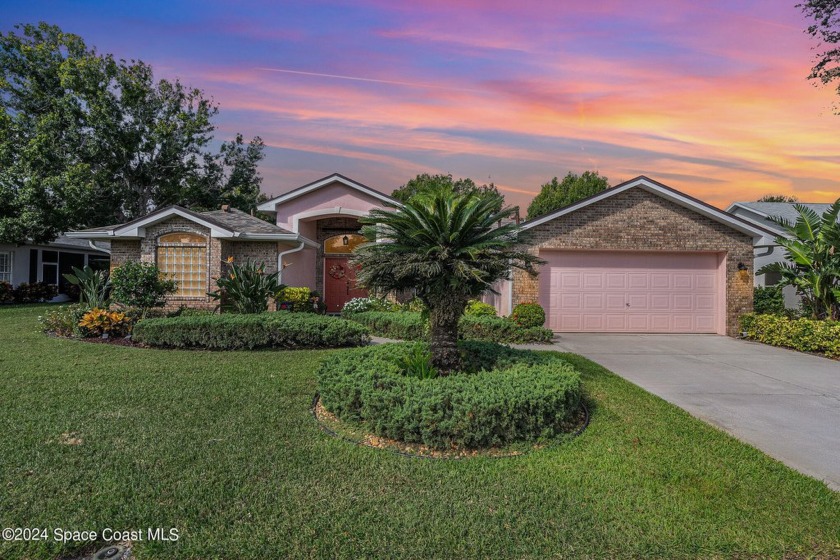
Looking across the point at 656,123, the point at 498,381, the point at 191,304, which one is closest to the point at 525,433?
the point at 498,381

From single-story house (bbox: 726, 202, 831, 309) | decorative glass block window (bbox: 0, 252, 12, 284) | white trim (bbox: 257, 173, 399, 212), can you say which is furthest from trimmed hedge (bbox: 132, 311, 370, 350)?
decorative glass block window (bbox: 0, 252, 12, 284)

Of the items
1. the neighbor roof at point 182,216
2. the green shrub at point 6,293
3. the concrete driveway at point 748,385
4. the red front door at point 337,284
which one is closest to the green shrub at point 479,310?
the concrete driveway at point 748,385

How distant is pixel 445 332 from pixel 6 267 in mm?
24386

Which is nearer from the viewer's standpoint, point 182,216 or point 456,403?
point 456,403

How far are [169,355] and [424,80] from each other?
24.2 feet

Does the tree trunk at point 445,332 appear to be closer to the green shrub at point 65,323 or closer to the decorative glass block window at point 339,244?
the green shrub at point 65,323

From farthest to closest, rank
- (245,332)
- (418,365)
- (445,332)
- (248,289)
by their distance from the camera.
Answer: (248,289), (245,332), (445,332), (418,365)

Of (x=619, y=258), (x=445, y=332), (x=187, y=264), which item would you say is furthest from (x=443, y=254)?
(x=187, y=264)

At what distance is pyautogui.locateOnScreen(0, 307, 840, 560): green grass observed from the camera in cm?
299

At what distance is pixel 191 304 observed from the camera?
45.2ft

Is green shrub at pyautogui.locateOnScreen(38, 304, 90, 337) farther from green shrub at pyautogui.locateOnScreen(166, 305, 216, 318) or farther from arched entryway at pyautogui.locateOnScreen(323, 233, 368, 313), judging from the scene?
arched entryway at pyautogui.locateOnScreen(323, 233, 368, 313)

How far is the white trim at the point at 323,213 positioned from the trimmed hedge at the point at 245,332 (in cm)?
682

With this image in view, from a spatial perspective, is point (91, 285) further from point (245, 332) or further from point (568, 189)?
point (568, 189)

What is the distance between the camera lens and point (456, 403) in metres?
4.55
